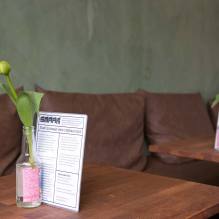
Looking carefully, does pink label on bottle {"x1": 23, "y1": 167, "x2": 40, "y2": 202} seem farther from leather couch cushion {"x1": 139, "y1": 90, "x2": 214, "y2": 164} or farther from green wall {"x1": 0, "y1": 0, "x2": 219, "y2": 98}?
leather couch cushion {"x1": 139, "y1": 90, "x2": 214, "y2": 164}

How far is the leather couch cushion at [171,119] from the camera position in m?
2.63

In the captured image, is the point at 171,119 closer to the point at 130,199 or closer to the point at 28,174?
the point at 130,199

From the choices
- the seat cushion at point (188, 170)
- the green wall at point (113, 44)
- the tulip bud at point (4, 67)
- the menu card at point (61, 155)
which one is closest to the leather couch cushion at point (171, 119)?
the seat cushion at point (188, 170)

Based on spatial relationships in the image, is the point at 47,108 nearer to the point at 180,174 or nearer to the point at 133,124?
the point at 133,124

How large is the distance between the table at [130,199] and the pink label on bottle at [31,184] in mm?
30

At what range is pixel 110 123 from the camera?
7.48 ft

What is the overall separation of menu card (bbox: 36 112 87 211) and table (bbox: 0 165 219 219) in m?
0.03

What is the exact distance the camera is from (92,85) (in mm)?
2471

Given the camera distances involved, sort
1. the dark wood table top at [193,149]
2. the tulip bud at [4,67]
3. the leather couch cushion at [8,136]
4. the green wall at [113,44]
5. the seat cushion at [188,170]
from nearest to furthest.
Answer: the tulip bud at [4,67]
the dark wood table top at [193,149]
the leather couch cushion at [8,136]
the green wall at [113,44]
the seat cushion at [188,170]

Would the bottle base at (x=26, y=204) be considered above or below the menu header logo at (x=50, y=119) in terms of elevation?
below

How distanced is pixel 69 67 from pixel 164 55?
0.95 meters

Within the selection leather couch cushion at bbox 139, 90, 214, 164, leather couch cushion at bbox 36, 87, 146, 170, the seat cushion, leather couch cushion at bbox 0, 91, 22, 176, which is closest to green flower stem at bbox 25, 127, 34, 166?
leather couch cushion at bbox 0, 91, 22, 176

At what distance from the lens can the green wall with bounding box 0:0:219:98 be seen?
210cm

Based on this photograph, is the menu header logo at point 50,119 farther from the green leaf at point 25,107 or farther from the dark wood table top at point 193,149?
the dark wood table top at point 193,149
